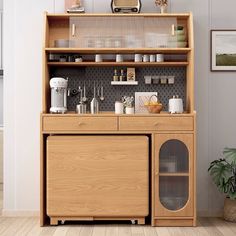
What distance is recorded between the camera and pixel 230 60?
4996mm

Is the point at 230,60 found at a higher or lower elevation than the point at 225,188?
higher

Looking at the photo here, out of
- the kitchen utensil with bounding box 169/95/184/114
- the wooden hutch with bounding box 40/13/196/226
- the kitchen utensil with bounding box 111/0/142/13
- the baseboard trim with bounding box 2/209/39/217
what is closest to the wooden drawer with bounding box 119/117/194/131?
the wooden hutch with bounding box 40/13/196/226

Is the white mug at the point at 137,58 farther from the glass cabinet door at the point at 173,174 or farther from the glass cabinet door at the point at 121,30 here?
the glass cabinet door at the point at 173,174

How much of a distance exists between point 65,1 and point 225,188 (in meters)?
2.16

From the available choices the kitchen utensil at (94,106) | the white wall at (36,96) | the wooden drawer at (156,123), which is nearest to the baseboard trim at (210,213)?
the white wall at (36,96)

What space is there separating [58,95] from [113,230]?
1.23 meters

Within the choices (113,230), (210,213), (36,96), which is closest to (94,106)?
(36,96)

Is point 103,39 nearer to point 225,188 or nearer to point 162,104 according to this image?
point 162,104

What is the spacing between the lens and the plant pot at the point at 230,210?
15.5ft

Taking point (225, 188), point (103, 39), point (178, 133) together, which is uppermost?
point (103, 39)

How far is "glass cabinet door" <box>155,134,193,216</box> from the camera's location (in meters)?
4.56

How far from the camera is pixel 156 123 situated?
179 inches

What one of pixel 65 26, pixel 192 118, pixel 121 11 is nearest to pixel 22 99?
pixel 65 26

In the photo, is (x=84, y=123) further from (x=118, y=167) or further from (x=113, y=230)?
(x=113, y=230)
